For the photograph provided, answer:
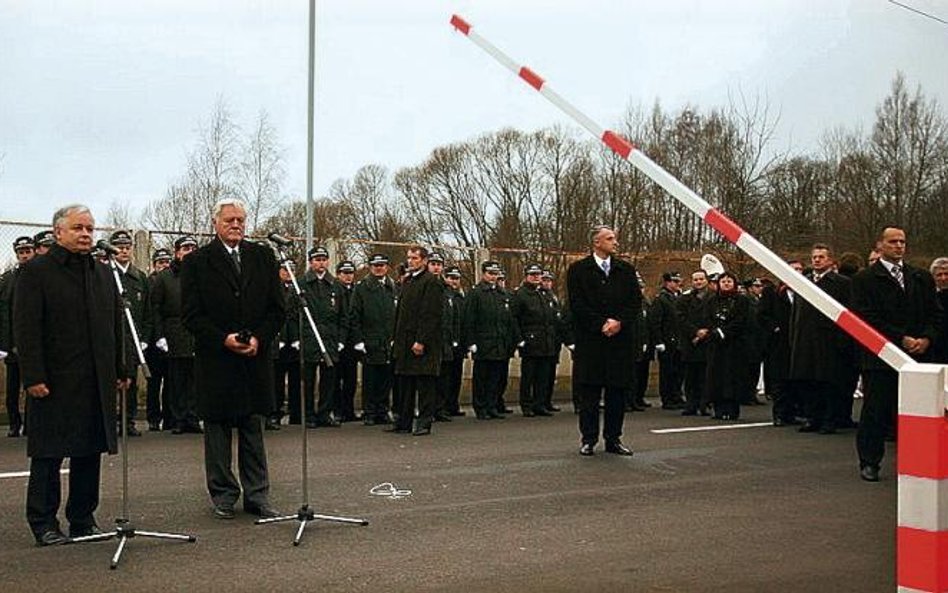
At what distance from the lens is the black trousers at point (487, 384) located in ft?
57.5

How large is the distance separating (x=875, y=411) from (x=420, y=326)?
19.7 ft

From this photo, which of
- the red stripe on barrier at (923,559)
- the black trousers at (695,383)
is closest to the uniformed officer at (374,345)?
the black trousers at (695,383)

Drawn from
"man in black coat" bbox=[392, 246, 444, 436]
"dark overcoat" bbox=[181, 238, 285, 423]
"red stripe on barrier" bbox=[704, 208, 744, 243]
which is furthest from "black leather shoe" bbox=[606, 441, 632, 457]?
"red stripe on barrier" bbox=[704, 208, 744, 243]

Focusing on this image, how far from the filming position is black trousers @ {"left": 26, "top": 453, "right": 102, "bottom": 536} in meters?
7.96

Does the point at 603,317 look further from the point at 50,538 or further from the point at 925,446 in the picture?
the point at 925,446

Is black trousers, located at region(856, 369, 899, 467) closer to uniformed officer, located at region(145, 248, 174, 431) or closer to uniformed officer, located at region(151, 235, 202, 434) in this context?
uniformed officer, located at region(151, 235, 202, 434)

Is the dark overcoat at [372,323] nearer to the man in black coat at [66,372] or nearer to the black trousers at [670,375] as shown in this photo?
the black trousers at [670,375]

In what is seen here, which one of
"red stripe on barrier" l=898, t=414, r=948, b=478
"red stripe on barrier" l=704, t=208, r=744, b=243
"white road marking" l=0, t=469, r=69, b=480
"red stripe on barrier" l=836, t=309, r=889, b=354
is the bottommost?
"white road marking" l=0, t=469, r=69, b=480

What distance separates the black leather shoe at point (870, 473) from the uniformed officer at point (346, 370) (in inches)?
295

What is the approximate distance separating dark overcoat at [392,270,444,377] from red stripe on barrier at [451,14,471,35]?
8875mm

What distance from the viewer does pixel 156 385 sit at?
15391 millimetres

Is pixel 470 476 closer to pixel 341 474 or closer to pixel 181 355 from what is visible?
pixel 341 474

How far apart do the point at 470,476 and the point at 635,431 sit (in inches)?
183

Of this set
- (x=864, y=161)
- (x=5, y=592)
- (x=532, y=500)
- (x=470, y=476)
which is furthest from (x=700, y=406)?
(x=864, y=161)
